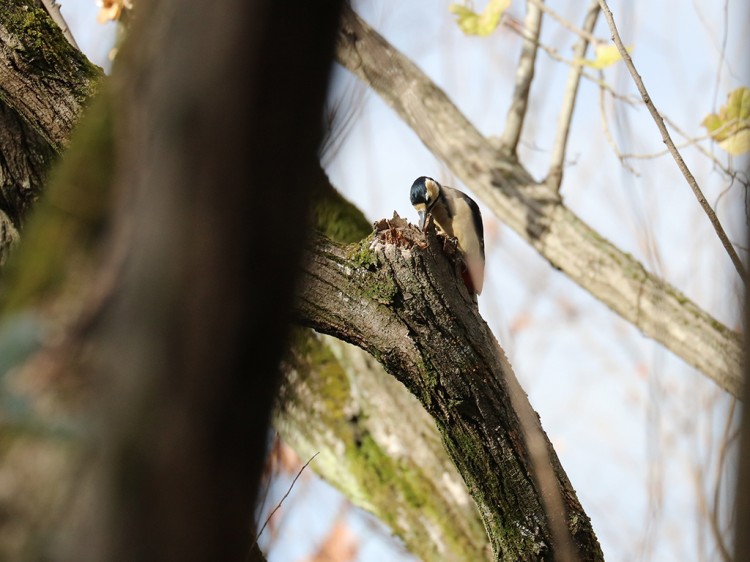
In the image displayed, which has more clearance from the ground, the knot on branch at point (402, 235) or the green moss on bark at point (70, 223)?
the knot on branch at point (402, 235)

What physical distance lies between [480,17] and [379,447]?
2.22 m

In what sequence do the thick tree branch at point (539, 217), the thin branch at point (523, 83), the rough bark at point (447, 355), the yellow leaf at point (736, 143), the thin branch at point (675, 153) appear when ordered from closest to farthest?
the thin branch at point (675, 153), the rough bark at point (447, 355), the yellow leaf at point (736, 143), the thick tree branch at point (539, 217), the thin branch at point (523, 83)

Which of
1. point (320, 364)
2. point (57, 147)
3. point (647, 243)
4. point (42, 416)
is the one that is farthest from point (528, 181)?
point (42, 416)

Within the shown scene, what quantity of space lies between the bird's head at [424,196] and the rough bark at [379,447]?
90cm

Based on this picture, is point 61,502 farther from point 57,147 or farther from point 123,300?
point 57,147

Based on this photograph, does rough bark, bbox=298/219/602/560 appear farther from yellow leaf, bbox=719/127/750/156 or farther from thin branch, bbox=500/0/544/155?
thin branch, bbox=500/0/544/155

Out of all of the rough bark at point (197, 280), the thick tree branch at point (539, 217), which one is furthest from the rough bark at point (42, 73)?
the rough bark at point (197, 280)

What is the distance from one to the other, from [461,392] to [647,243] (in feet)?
2.34

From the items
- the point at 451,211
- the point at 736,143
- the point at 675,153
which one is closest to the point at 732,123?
the point at 736,143

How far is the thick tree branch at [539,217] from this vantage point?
422 cm

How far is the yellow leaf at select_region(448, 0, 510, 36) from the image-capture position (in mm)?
4211

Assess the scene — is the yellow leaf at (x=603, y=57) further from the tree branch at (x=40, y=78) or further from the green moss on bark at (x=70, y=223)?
the green moss on bark at (x=70, y=223)

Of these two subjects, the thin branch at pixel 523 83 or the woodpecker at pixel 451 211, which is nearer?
the woodpecker at pixel 451 211

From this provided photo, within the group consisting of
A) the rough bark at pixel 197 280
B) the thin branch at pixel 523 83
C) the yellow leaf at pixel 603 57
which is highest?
the thin branch at pixel 523 83
